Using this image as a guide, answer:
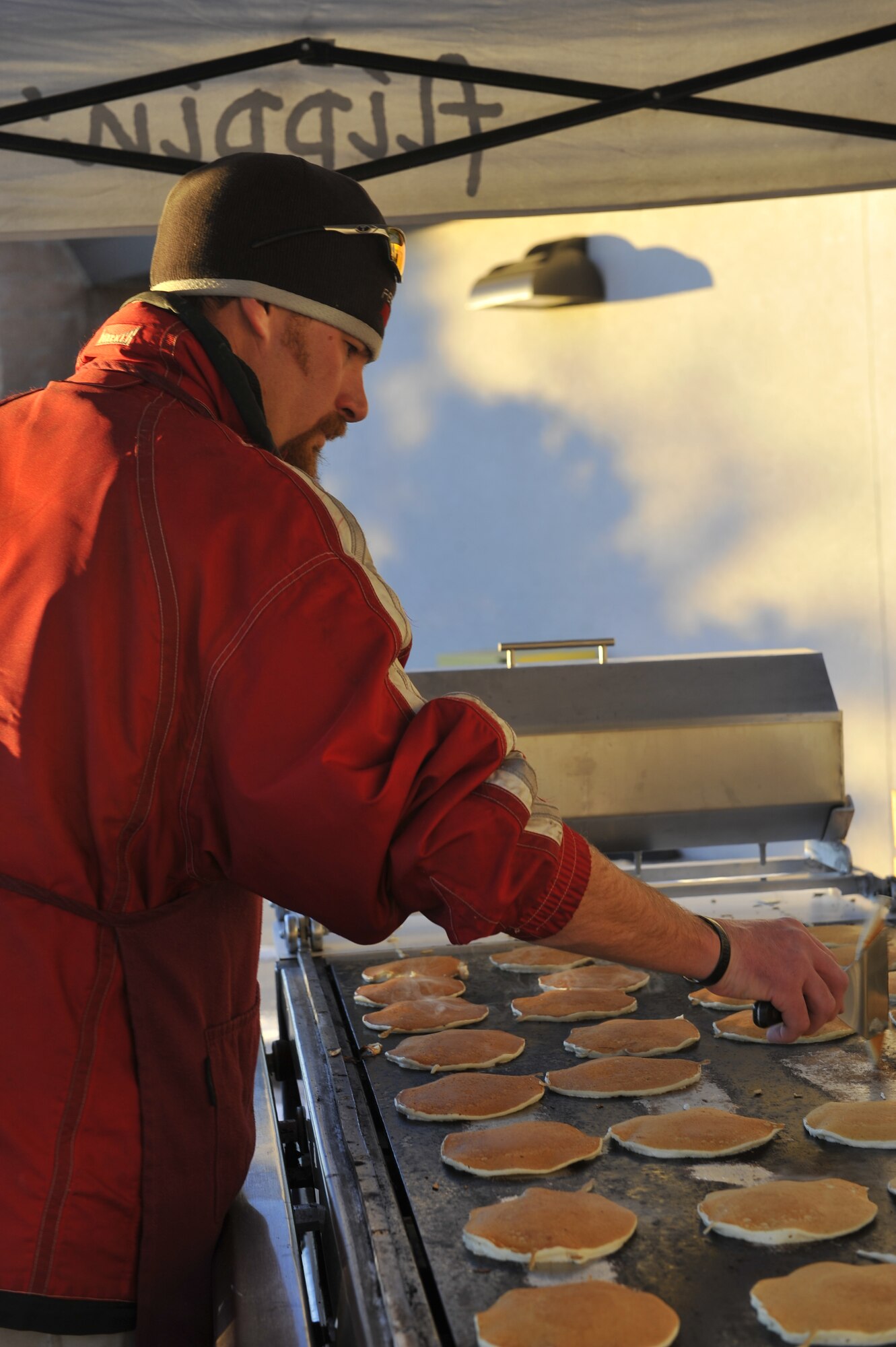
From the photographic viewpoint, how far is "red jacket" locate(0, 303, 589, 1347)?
1.19 metres

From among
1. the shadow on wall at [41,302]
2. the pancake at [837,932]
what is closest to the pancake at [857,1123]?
the pancake at [837,932]

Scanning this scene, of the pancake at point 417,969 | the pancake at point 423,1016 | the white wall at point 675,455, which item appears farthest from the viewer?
Answer: the white wall at point 675,455

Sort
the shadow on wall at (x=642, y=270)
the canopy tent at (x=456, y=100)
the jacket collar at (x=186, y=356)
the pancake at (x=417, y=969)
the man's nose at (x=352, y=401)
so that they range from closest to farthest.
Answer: the jacket collar at (x=186, y=356) → the man's nose at (x=352, y=401) → the pancake at (x=417, y=969) → the canopy tent at (x=456, y=100) → the shadow on wall at (x=642, y=270)

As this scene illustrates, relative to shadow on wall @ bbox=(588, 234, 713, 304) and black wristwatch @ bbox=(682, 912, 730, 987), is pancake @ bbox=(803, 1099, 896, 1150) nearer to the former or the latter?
black wristwatch @ bbox=(682, 912, 730, 987)

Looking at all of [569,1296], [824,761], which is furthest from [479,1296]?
[824,761]

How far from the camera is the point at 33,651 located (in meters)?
1.26

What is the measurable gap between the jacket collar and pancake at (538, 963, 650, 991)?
135 cm

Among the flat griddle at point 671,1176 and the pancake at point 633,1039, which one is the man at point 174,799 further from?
the pancake at point 633,1039

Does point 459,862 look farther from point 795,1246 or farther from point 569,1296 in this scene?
point 795,1246

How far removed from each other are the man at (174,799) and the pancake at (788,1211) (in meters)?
0.29

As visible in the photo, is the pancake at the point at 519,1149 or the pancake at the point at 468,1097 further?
the pancake at the point at 468,1097

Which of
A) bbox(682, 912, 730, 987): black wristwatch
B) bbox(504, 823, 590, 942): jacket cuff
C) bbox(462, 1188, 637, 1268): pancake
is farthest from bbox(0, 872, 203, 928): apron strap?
bbox(682, 912, 730, 987): black wristwatch

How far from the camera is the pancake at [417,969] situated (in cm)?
244

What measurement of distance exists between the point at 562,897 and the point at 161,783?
44 centimetres
